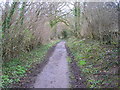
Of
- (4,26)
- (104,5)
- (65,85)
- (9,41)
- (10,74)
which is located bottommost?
(65,85)

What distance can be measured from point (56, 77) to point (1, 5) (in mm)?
5338

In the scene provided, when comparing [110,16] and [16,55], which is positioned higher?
[110,16]

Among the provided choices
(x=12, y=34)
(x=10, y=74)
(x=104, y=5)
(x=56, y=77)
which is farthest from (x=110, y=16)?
(x=10, y=74)

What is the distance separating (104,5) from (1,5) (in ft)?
24.8

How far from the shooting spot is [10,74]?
22.9 ft

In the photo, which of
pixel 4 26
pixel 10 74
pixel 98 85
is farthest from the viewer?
pixel 4 26

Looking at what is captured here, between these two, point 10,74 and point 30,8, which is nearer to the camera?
point 10,74

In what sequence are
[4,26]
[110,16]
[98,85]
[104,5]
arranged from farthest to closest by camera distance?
[104,5], [110,16], [4,26], [98,85]

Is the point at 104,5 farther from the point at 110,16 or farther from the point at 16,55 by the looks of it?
the point at 16,55

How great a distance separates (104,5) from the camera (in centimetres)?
1110

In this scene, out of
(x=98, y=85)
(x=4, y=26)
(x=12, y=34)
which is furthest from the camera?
(x=12, y=34)

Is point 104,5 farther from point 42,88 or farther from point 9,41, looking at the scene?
point 42,88

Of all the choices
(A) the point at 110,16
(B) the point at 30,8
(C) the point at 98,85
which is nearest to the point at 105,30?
(A) the point at 110,16

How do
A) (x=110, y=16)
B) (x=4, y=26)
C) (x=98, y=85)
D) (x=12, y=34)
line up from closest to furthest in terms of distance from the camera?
(x=98, y=85), (x=4, y=26), (x=12, y=34), (x=110, y=16)
